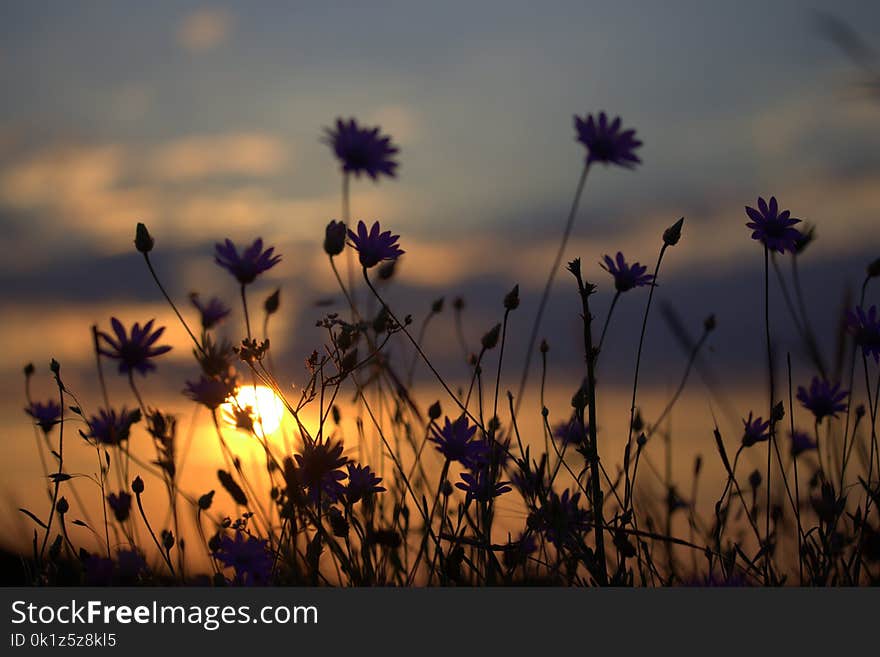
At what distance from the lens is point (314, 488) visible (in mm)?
2266

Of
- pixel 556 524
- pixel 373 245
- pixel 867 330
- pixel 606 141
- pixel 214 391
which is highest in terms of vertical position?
pixel 606 141

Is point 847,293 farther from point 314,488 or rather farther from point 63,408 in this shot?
point 63,408

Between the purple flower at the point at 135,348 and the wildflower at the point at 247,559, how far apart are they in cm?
46

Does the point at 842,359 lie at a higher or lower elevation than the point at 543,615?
higher

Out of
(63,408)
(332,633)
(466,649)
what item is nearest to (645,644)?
(466,649)

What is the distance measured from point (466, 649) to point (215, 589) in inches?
19.4

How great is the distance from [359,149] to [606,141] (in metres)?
0.78

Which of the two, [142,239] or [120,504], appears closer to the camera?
[142,239]

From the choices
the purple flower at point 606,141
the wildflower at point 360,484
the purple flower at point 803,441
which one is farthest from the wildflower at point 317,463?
the purple flower at point 803,441

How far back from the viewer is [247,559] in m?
2.23

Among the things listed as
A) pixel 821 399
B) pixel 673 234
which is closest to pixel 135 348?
pixel 673 234

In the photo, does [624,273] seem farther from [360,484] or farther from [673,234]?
[360,484]

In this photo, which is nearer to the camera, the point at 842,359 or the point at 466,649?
the point at 466,649

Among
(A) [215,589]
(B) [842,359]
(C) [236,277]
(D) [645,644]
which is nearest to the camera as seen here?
(D) [645,644]
